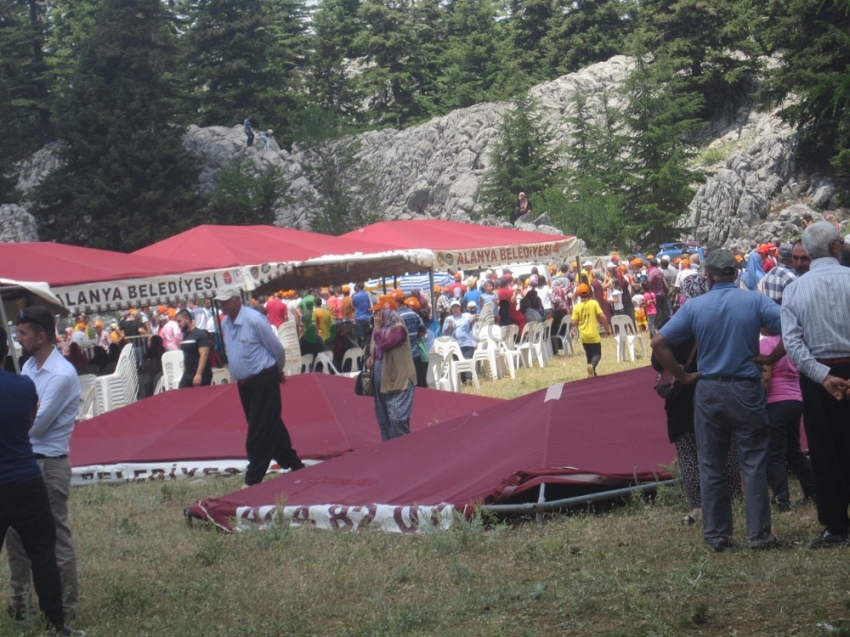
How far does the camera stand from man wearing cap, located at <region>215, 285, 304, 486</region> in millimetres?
8984

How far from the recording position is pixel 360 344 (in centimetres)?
1997

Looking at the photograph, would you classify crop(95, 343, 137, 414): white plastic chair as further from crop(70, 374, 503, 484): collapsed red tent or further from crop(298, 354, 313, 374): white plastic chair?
crop(70, 374, 503, 484): collapsed red tent

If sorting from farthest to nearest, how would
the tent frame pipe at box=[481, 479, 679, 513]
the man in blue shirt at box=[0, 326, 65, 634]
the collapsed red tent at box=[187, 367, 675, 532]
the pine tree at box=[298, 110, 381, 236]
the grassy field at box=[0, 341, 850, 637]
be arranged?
1. the pine tree at box=[298, 110, 381, 236]
2. the collapsed red tent at box=[187, 367, 675, 532]
3. the tent frame pipe at box=[481, 479, 679, 513]
4. the man in blue shirt at box=[0, 326, 65, 634]
5. the grassy field at box=[0, 341, 850, 637]

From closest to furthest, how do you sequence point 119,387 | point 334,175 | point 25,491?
point 25,491
point 119,387
point 334,175

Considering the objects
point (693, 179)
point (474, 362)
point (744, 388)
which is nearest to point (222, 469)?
point (744, 388)

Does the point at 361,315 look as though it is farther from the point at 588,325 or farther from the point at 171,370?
→ the point at 588,325

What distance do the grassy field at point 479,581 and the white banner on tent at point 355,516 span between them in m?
0.14

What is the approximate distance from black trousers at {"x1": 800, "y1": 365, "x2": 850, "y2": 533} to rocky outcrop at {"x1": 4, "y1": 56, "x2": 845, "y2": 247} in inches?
1647

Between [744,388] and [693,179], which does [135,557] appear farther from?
[693,179]

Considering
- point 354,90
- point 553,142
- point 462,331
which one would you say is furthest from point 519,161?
point 462,331

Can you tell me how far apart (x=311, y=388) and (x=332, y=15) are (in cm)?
6933

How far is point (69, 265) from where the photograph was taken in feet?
47.5

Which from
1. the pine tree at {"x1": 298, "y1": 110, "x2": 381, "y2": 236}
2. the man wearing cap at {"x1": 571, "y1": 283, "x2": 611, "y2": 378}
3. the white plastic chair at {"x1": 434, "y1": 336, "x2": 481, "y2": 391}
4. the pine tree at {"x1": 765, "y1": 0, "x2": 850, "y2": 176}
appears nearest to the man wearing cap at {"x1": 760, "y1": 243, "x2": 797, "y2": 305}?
the man wearing cap at {"x1": 571, "y1": 283, "x2": 611, "y2": 378}

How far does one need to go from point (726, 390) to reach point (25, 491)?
3257 mm
